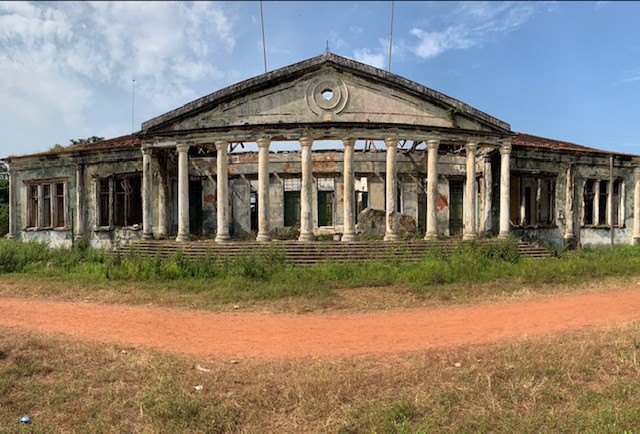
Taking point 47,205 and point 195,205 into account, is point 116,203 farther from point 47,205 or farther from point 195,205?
point 47,205

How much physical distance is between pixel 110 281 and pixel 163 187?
7.76 metres

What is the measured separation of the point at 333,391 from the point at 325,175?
1491cm

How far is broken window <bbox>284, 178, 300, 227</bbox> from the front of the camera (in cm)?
1903

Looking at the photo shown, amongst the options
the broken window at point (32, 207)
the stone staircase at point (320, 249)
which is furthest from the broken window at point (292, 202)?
the broken window at point (32, 207)

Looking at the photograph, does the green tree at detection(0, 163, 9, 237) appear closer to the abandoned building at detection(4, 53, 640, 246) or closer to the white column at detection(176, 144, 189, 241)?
the abandoned building at detection(4, 53, 640, 246)

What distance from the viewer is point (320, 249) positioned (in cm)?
1395

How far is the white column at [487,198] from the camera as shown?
1760cm

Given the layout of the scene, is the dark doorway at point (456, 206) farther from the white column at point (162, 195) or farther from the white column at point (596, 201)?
the white column at point (162, 195)

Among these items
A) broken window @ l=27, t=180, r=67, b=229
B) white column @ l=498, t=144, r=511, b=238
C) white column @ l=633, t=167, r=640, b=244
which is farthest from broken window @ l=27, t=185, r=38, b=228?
white column @ l=633, t=167, r=640, b=244

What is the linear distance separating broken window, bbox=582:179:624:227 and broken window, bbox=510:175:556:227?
1.93 metres

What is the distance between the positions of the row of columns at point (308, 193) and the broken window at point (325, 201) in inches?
131

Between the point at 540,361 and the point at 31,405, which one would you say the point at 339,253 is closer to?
the point at 540,361

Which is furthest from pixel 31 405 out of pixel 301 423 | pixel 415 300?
pixel 415 300

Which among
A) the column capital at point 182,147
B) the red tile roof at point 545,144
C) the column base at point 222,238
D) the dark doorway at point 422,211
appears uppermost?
the red tile roof at point 545,144
